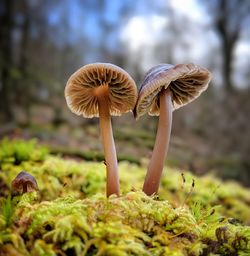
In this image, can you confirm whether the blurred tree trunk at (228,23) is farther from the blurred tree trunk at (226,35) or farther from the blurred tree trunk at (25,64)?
the blurred tree trunk at (25,64)

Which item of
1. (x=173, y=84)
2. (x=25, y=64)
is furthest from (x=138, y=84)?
(x=173, y=84)

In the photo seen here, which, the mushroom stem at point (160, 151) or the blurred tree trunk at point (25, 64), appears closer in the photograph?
the mushroom stem at point (160, 151)

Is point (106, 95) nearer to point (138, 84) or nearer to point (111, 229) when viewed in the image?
point (111, 229)

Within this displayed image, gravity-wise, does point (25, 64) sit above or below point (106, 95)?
above

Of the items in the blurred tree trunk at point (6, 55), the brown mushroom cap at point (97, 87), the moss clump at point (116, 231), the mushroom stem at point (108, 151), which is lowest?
the moss clump at point (116, 231)

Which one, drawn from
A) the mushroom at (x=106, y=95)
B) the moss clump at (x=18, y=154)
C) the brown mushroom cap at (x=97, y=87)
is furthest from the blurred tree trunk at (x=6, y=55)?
the mushroom at (x=106, y=95)

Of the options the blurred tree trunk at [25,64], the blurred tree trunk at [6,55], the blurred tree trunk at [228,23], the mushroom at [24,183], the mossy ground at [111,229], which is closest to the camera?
the mossy ground at [111,229]
